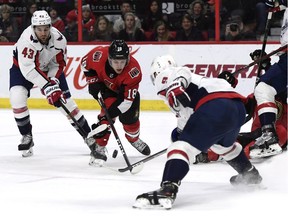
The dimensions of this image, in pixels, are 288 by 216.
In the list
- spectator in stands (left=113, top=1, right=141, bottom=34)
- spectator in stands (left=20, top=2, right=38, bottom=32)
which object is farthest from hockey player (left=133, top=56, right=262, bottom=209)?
spectator in stands (left=20, top=2, right=38, bottom=32)

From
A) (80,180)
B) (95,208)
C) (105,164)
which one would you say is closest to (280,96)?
(105,164)

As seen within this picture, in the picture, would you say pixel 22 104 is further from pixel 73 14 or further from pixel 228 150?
pixel 73 14

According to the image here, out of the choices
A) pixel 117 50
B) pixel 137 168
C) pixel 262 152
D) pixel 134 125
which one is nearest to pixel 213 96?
pixel 137 168

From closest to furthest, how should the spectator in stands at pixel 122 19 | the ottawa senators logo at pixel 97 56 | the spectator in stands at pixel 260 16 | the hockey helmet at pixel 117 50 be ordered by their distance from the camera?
the hockey helmet at pixel 117 50 → the ottawa senators logo at pixel 97 56 → the spectator in stands at pixel 260 16 → the spectator in stands at pixel 122 19

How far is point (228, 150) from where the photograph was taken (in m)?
4.48

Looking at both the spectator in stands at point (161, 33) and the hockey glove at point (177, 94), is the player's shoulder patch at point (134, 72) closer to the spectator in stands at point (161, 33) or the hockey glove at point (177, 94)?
the hockey glove at point (177, 94)

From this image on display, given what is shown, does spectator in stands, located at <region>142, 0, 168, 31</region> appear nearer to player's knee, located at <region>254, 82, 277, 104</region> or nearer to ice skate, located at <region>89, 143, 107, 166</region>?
player's knee, located at <region>254, 82, 277, 104</region>

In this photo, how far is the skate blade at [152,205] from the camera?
4.00m

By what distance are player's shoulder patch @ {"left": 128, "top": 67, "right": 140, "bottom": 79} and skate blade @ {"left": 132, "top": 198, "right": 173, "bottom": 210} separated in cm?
174

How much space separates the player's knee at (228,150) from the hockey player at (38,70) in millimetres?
1480

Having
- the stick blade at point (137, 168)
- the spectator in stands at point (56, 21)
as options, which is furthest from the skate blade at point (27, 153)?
the spectator in stands at point (56, 21)

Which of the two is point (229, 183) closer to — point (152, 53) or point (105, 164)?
point (105, 164)

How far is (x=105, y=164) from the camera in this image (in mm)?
5758

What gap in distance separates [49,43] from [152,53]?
8.44 feet
